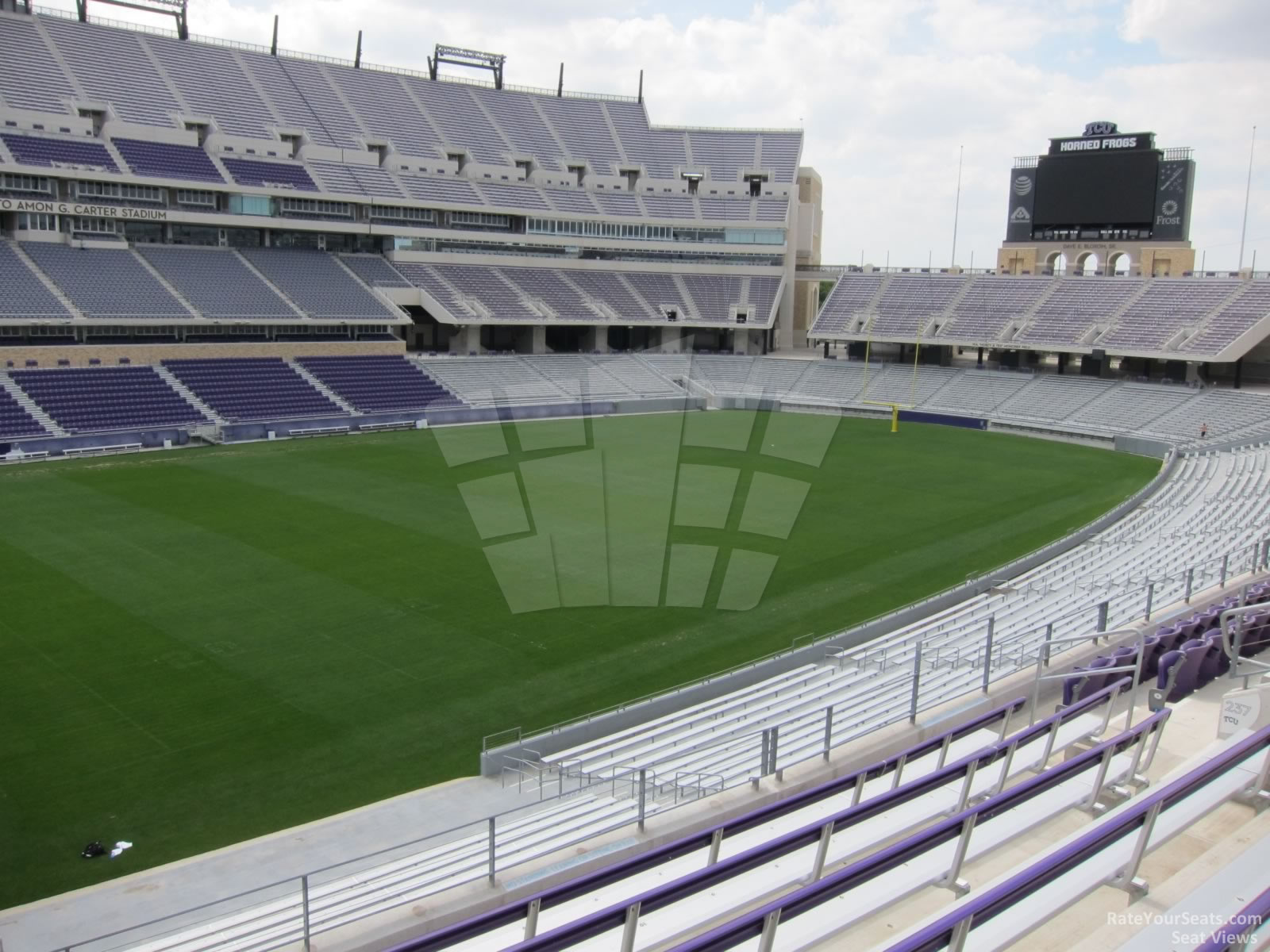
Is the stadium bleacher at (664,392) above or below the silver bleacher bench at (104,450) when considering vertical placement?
above

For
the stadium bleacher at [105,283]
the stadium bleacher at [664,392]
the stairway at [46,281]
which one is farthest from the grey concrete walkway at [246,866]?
the stadium bleacher at [105,283]

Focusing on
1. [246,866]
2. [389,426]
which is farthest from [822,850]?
[389,426]

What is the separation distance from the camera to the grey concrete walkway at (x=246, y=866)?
9141 millimetres

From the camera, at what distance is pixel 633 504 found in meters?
28.6

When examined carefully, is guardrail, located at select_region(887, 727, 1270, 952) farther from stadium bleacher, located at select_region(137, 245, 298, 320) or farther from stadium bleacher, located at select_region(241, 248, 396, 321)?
stadium bleacher, located at select_region(241, 248, 396, 321)

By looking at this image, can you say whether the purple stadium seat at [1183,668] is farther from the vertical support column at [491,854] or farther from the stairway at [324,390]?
the stairway at [324,390]

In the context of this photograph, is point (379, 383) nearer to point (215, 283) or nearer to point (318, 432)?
point (318, 432)

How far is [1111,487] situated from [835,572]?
15521 mm

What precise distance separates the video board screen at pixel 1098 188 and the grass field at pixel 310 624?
77.6 feet

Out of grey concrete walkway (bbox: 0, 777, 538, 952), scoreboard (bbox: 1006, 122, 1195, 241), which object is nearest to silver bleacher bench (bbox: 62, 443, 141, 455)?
grey concrete walkway (bbox: 0, 777, 538, 952)

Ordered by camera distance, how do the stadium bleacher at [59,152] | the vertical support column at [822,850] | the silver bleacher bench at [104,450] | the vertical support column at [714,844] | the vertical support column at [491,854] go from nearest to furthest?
1. the vertical support column at [822,850]
2. the vertical support column at [714,844]
3. the vertical support column at [491,854]
4. the silver bleacher bench at [104,450]
5. the stadium bleacher at [59,152]

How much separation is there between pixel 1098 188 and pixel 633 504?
36488 millimetres

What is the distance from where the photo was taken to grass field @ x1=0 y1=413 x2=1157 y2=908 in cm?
1202

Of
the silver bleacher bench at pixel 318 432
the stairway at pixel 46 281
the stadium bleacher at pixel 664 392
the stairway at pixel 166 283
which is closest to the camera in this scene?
the stadium bleacher at pixel 664 392
